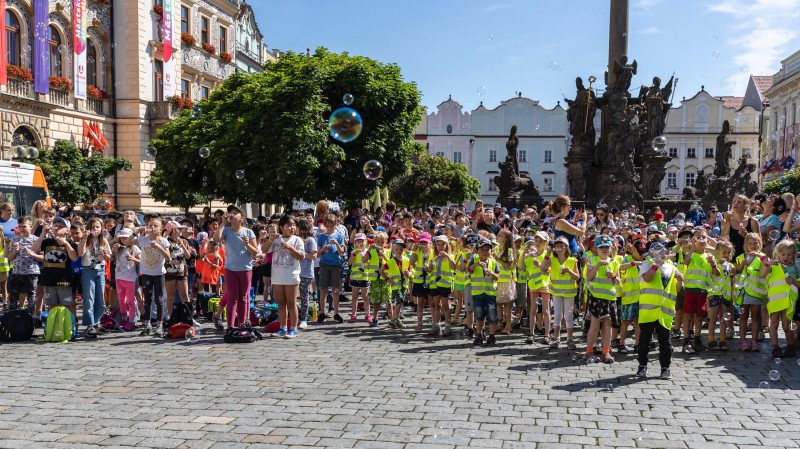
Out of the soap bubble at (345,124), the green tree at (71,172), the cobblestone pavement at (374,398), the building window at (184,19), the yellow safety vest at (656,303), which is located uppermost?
the building window at (184,19)

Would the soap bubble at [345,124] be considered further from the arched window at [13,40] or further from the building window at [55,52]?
the building window at [55,52]

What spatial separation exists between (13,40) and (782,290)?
26.0m

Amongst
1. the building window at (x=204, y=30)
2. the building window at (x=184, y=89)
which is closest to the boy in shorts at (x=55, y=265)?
the building window at (x=184, y=89)

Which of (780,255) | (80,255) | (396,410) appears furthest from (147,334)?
(780,255)

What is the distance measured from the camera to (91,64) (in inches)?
1273

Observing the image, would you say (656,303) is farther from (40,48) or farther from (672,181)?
(672,181)

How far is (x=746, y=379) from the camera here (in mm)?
8453

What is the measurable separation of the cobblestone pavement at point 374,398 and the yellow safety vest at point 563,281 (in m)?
0.81

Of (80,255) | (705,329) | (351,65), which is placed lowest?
(705,329)

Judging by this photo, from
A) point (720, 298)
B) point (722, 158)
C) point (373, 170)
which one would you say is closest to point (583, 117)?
point (722, 158)

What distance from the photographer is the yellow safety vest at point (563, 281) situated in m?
10.1

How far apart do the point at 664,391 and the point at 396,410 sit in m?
2.88

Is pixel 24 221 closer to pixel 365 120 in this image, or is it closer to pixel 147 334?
pixel 147 334

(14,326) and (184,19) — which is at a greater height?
(184,19)
